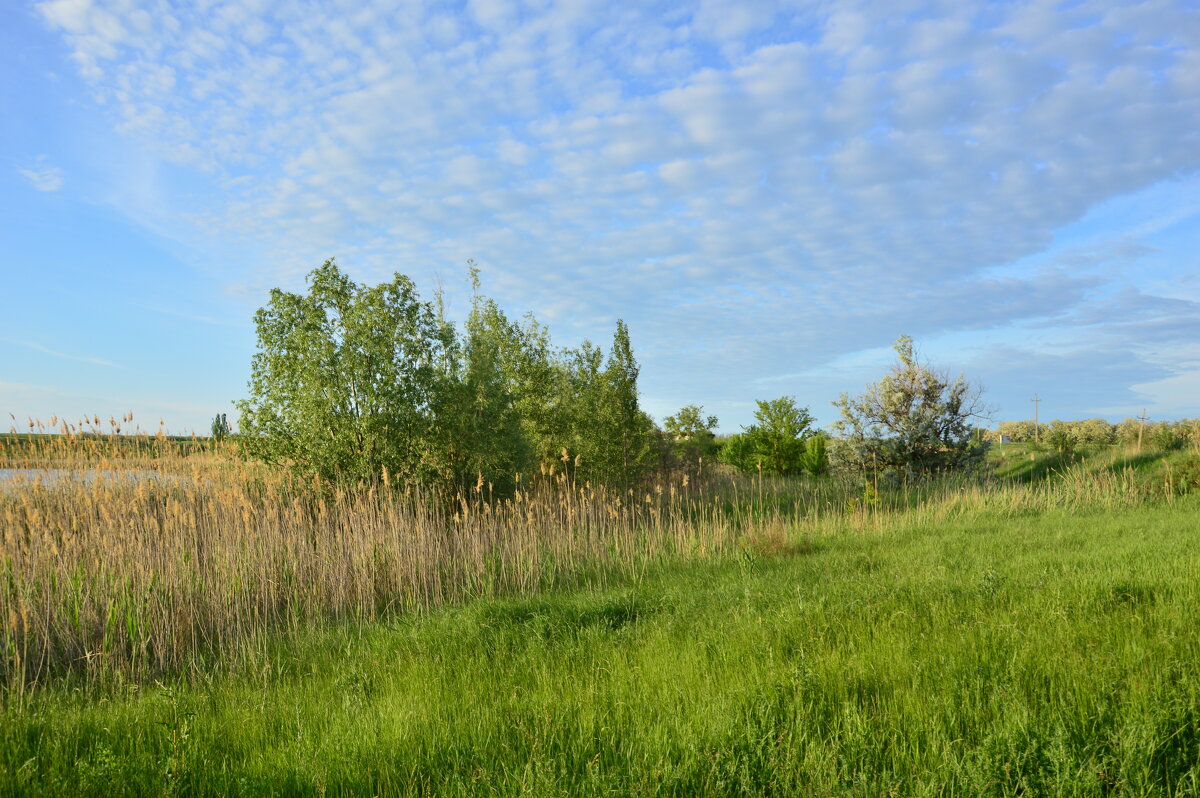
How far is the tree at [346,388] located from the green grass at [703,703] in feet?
14.5

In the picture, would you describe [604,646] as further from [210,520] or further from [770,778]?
[210,520]

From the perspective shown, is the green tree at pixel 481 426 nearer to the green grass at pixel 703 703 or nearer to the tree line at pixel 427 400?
the tree line at pixel 427 400

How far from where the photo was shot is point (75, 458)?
11.5 m

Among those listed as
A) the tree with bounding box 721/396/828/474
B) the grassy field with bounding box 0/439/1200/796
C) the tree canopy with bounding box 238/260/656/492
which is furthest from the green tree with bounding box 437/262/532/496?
the tree with bounding box 721/396/828/474

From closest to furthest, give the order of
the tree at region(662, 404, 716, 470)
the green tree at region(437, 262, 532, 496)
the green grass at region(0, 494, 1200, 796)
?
the green grass at region(0, 494, 1200, 796)
the green tree at region(437, 262, 532, 496)
the tree at region(662, 404, 716, 470)

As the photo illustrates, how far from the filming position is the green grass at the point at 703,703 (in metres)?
3.39

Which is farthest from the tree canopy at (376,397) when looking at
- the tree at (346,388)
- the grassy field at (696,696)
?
the grassy field at (696,696)

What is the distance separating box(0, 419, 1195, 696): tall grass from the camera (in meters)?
6.18

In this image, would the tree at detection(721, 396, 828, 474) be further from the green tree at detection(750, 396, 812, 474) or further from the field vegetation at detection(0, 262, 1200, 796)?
the field vegetation at detection(0, 262, 1200, 796)

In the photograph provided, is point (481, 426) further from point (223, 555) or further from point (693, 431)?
point (693, 431)

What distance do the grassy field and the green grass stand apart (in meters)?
0.02

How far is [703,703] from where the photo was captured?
4.02 m

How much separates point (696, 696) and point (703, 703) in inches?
8.9

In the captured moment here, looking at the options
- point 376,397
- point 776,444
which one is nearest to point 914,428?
point 776,444
